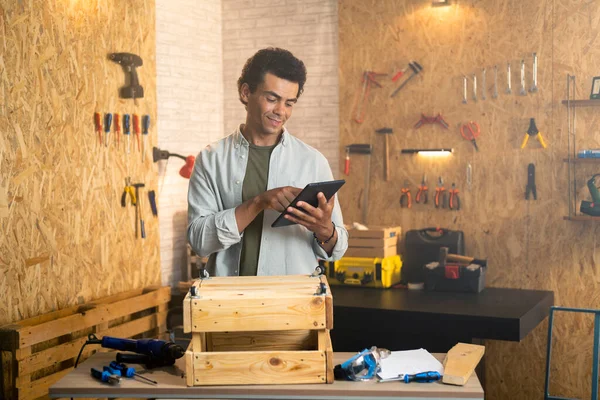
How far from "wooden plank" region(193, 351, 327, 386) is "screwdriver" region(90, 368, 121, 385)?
0.27 m

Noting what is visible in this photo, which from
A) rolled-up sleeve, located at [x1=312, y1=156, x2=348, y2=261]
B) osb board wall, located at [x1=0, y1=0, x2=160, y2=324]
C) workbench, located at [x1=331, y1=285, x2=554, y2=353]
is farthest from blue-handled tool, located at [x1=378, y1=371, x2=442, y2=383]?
osb board wall, located at [x1=0, y1=0, x2=160, y2=324]

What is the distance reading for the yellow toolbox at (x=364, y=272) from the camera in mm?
4492

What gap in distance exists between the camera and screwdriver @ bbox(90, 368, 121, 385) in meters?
2.21

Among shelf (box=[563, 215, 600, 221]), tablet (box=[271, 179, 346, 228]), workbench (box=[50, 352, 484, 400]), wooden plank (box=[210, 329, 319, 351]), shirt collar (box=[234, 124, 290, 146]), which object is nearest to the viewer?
workbench (box=[50, 352, 484, 400])

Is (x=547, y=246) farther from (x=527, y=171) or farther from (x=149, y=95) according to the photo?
(x=149, y=95)

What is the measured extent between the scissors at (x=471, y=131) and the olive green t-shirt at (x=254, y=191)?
2.31 meters

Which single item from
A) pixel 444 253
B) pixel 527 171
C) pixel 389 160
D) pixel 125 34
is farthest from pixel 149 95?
pixel 527 171

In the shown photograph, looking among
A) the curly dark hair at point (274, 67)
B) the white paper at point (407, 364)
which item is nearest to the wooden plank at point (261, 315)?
the white paper at point (407, 364)

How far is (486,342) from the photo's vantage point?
4711 millimetres

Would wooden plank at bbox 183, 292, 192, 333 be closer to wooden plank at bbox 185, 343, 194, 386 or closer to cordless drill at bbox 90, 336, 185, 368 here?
wooden plank at bbox 185, 343, 194, 386

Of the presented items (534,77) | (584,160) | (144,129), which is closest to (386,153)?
(534,77)

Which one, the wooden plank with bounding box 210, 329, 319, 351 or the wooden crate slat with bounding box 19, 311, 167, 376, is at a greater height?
the wooden plank with bounding box 210, 329, 319, 351

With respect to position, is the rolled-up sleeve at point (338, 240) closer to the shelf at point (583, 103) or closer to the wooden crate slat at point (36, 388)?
the wooden crate slat at point (36, 388)

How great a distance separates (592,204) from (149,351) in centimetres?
292
